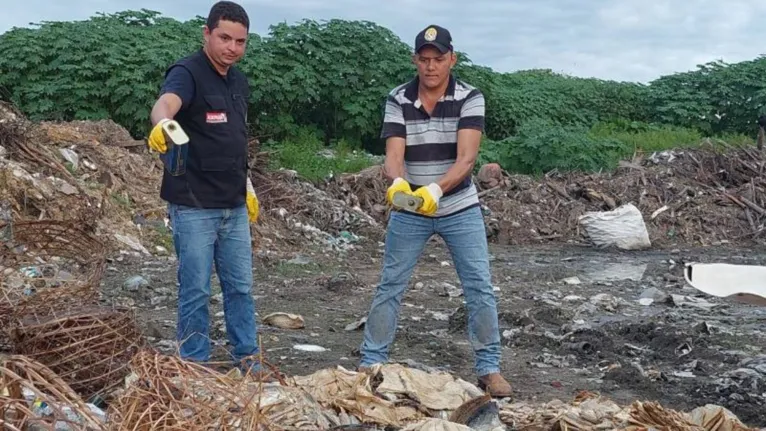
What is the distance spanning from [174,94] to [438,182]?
52.9 inches

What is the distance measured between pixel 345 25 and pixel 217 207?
14.1 meters

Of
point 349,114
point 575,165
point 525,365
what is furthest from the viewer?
point 349,114

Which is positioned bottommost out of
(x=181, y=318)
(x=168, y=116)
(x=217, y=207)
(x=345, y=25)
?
(x=181, y=318)

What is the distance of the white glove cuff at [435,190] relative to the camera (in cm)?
446

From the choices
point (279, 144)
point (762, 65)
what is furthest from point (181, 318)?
point (762, 65)

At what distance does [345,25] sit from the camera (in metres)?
18.1

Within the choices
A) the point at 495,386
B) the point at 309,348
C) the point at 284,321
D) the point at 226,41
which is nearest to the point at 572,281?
the point at 284,321

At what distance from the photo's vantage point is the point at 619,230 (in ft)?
39.8

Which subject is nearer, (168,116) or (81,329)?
(81,329)

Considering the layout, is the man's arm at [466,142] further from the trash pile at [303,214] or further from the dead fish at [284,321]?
the trash pile at [303,214]

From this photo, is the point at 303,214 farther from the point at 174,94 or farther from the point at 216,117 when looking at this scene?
the point at 174,94

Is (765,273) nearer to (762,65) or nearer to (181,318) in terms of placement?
(181,318)

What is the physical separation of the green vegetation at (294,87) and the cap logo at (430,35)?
361 inches

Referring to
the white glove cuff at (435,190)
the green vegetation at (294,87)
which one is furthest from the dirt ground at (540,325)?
A: the green vegetation at (294,87)
